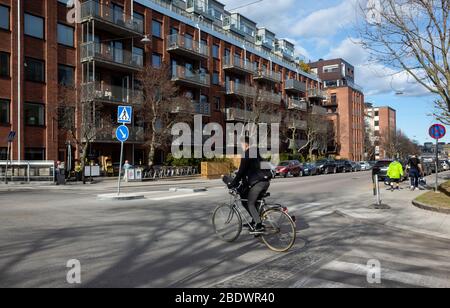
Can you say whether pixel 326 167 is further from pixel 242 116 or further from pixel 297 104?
pixel 297 104

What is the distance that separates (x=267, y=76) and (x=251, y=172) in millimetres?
49052

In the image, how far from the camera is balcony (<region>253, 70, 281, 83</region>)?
53.8m

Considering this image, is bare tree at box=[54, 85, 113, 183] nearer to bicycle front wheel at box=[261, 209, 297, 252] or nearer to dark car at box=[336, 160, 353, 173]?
bicycle front wheel at box=[261, 209, 297, 252]

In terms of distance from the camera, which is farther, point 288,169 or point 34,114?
point 288,169

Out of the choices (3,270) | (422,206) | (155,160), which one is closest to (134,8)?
(155,160)

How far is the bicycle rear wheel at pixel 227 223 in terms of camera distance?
25.5ft

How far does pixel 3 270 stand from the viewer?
223 inches

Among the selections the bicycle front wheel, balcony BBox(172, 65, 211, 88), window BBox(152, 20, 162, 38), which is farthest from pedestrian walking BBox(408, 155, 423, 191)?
window BBox(152, 20, 162, 38)

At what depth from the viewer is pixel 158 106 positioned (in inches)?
1315

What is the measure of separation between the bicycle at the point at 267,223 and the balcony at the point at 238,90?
135 ft

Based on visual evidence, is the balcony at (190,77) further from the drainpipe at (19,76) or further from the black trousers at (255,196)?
the black trousers at (255,196)

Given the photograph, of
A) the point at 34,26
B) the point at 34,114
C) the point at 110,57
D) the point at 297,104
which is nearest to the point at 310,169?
the point at 297,104

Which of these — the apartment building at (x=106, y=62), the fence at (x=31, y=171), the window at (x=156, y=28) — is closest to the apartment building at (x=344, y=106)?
the apartment building at (x=106, y=62)
